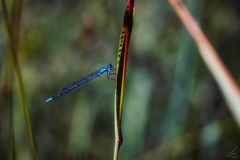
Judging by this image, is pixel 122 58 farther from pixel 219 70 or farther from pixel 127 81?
pixel 127 81

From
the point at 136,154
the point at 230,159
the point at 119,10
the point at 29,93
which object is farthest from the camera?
the point at 119,10

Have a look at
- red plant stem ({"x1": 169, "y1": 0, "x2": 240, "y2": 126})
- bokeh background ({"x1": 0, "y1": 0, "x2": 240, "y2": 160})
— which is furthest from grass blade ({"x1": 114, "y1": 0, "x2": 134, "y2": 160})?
bokeh background ({"x1": 0, "y1": 0, "x2": 240, "y2": 160})

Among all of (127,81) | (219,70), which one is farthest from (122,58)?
A: (127,81)

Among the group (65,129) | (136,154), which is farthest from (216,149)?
(65,129)

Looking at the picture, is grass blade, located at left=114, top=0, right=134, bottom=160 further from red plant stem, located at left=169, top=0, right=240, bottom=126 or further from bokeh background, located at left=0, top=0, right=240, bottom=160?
bokeh background, located at left=0, top=0, right=240, bottom=160

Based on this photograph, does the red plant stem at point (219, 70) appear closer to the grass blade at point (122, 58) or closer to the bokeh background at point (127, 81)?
the grass blade at point (122, 58)

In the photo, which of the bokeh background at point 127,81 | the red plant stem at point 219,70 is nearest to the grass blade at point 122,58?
the red plant stem at point 219,70

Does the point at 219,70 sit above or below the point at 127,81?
below

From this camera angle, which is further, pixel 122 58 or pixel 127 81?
pixel 127 81

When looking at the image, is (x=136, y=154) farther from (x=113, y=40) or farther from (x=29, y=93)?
(x=113, y=40)
